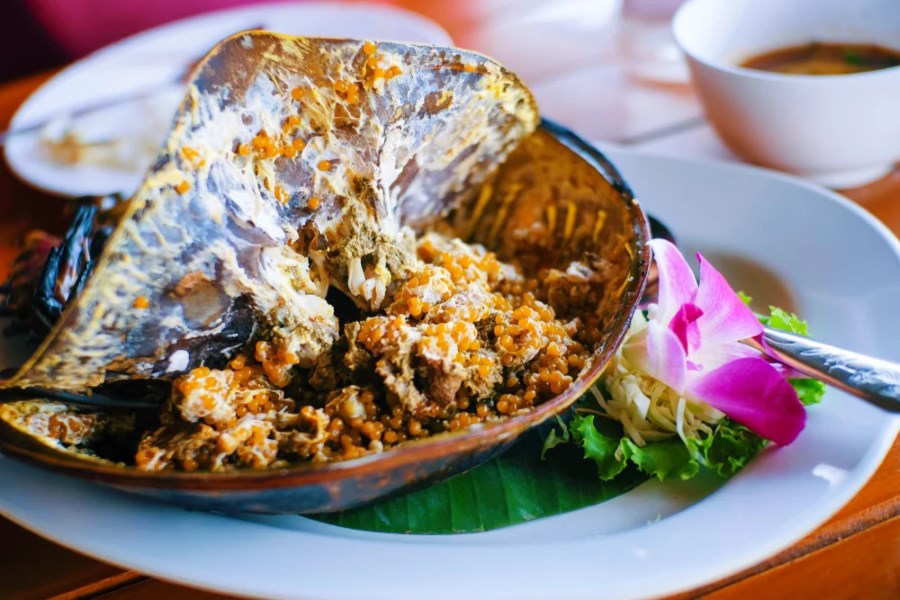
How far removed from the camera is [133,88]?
7.64 ft

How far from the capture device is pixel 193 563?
3.14 ft

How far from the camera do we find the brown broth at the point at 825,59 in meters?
1.76

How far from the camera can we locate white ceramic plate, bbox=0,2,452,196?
1923mm

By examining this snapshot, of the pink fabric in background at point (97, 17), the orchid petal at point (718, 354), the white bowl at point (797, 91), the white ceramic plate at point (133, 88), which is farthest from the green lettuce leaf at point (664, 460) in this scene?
the pink fabric in background at point (97, 17)

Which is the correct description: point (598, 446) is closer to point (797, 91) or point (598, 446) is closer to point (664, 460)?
point (664, 460)

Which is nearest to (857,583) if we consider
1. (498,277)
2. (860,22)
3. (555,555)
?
(555,555)

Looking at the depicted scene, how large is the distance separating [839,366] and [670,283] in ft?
0.84

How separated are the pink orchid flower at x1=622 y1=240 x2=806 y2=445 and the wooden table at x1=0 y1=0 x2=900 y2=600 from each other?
16 centimetres

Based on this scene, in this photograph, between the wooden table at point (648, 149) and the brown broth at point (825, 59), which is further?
the brown broth at point (825, 59)

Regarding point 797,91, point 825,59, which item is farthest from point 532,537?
point 825,59

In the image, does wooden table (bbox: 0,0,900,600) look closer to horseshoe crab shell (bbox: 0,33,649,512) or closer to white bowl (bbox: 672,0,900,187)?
white bowl (bbox: 672,0,900,187)

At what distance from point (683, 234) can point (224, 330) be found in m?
0.96

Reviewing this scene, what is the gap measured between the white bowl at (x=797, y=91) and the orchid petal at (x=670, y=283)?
Result: 0.61 meters

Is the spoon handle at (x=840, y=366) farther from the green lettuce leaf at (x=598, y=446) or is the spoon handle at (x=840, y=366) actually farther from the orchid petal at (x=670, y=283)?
the green lettuce leaf at (x=598, y=446)
